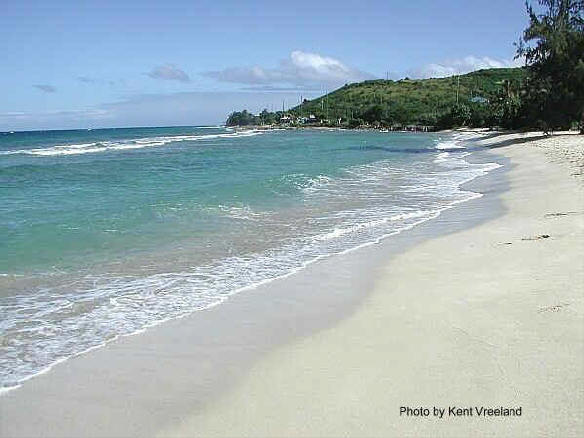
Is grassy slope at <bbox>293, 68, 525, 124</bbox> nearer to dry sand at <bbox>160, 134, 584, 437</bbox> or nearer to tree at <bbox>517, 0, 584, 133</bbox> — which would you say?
tree at <bbox>517, 0, 584, 133</bbox>

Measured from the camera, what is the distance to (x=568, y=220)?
10922mm

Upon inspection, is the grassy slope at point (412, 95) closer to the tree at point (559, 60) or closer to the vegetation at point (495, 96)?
the vegetation at point (495, 96)

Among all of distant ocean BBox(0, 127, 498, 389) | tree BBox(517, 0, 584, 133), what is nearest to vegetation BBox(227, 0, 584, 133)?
tree BBox(517, 0, 584, 133)

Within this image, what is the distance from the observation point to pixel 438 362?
16.8ft

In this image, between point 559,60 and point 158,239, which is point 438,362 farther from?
point 559,60

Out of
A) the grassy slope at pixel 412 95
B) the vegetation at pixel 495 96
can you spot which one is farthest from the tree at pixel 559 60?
the grassy slope at pixel 412 95

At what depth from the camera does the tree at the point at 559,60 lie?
1567 inches

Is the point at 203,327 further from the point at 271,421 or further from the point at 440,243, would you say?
the point at 440,243

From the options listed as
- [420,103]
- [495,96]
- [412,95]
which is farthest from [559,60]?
[412,95]

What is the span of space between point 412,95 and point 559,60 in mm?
110098

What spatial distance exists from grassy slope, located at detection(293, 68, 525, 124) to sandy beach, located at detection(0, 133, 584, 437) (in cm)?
10422

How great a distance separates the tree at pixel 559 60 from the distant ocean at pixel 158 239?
19.4 m

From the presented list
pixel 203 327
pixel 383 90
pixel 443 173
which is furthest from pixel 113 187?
pixel 383 90

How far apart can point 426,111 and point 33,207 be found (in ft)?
377
